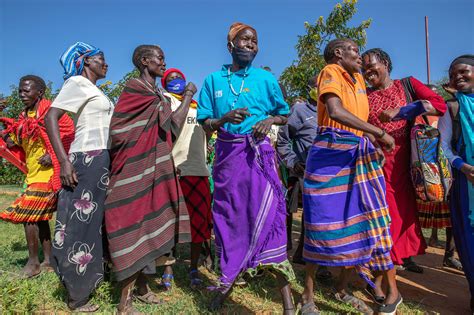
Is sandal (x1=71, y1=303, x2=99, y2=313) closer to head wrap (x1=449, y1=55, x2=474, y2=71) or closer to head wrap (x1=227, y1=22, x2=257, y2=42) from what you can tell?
head wrap (x1=227, y1=22, x2=257, y2=42)

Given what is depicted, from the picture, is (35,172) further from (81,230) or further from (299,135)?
(299,135)

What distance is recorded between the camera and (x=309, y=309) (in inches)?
121

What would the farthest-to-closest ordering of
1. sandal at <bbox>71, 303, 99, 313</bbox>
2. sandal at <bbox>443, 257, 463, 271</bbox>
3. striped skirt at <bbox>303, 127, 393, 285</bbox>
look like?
sandal at <bbox>443, 257, 463, 271</bbox> → sandal at <bbox>71, 303, 99, 313</bbox> → striped skirt at <bbox>303, 127, 393, 285</bbox>

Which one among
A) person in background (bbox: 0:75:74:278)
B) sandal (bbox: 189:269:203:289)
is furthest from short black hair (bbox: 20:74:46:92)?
sandal (bbox: 189:269:203:289)

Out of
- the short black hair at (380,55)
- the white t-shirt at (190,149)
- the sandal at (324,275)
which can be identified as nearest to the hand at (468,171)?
the short black hair at (380,55)

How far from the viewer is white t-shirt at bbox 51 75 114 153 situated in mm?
3158

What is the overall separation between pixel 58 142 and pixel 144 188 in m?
0.79

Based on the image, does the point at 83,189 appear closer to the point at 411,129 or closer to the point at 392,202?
the point at 392,202

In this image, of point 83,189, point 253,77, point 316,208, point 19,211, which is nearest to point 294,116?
point 253,77

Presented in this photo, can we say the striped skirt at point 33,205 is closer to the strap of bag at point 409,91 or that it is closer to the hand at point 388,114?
the hand at point 388,114

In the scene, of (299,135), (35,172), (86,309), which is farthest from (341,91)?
(35,172)

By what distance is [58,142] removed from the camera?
3088 mm

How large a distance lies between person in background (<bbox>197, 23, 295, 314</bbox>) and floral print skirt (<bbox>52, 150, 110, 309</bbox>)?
A: 951 millimetres

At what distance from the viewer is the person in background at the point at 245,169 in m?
2.97
